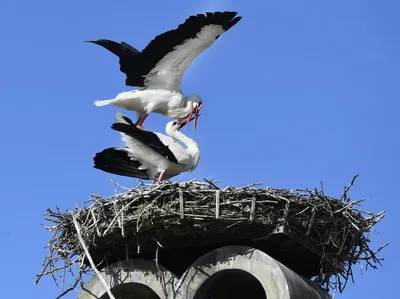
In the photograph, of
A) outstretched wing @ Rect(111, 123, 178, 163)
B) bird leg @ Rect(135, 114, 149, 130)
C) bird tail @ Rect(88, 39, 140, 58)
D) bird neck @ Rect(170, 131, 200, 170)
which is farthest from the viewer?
bird leg @ Rect(135, 114, 149, 130)

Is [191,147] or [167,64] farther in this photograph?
[167,64]

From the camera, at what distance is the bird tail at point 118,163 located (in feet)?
39.2

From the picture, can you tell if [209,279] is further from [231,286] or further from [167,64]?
[167,64]

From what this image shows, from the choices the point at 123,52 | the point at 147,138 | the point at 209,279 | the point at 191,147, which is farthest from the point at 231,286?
the point at 123,52

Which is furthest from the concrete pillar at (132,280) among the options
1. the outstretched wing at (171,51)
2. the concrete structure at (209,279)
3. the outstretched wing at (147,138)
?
the outstretched wing at (171,51)

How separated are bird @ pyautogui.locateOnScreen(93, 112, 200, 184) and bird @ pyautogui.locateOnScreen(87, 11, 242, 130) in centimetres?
50

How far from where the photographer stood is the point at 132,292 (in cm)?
1127

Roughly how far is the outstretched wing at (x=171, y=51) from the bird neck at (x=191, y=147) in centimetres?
70

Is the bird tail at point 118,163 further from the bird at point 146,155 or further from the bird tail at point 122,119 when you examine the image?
the bird tail at point 122,119

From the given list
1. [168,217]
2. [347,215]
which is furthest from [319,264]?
[168,217]

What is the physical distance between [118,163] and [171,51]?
1457 millimetres

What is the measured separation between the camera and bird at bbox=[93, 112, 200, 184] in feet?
38.2

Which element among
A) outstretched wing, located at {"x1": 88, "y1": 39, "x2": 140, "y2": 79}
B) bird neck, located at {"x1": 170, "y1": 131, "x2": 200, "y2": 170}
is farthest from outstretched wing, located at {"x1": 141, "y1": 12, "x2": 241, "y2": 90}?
bird neck, located at {"x1": 170, "y1": 131, "x2": 200, "y2": 170}

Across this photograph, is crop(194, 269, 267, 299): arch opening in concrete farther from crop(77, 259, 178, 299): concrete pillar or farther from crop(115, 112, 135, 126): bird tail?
crop(115, 112, 135, 126): bird tail
